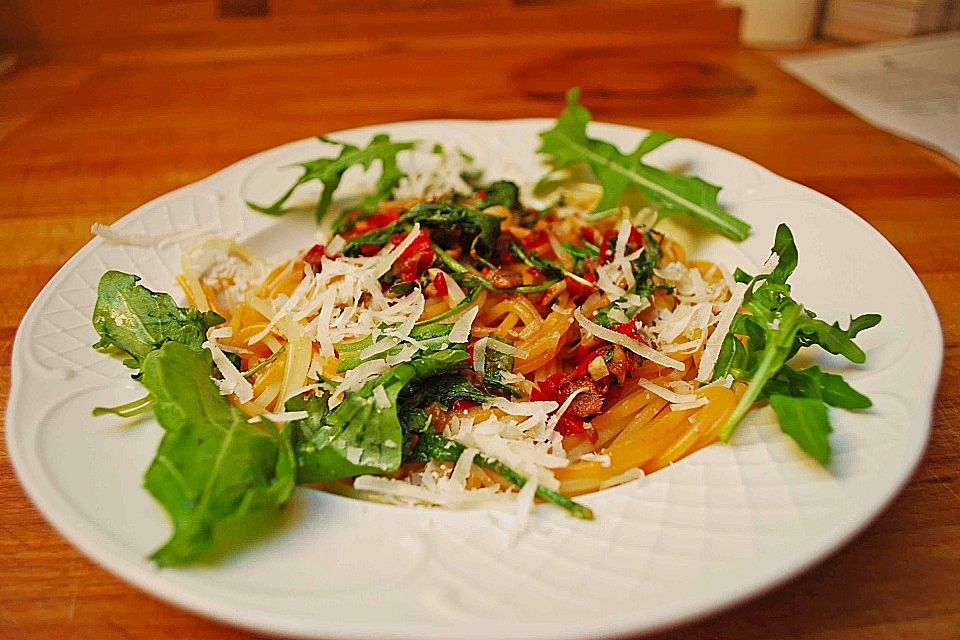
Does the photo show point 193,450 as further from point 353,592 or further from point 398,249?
point 398,249

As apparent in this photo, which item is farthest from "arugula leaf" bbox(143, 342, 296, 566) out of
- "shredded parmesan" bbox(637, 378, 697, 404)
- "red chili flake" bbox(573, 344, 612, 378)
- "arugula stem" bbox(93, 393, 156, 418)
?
"shredded parmesan" bbox(637, 378, 697, 404)

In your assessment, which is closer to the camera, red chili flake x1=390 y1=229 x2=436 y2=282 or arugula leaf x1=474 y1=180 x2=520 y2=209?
red chili flake x1=390 y1=229 x2=436 y2=282

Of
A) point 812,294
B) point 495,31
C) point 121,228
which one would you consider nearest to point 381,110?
point 495,31

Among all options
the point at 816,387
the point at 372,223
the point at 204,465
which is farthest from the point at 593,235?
the point at 204,465

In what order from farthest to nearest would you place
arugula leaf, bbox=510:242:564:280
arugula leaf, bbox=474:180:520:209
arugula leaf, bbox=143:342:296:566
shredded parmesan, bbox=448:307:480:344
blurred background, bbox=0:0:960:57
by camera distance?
blurred background, bbox=0:0:960:57 → arugula leaf, bbox=474:180:520:209 → arugula leaf, bbox=510:242:564:280 → shredded parmesan, bbox=448:307:480:344 → arugula leaf, bbox=143:342:296:566

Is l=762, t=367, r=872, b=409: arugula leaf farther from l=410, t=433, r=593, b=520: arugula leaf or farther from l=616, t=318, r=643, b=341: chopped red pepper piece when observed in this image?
l=410, t=433, r=593, b=520: arugula leaf

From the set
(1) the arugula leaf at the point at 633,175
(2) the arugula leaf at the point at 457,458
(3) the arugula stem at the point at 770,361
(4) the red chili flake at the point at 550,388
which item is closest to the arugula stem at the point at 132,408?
(2) the arugula leaf at the point at 457,458
